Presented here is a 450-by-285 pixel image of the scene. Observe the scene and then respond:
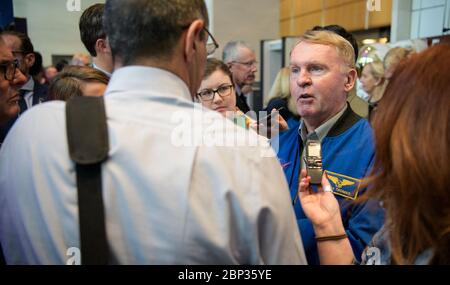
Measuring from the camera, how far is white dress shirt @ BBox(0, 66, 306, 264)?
2.35ft

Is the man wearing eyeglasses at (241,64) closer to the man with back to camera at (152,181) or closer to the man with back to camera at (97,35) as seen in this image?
the man with back to camera at (97,35)

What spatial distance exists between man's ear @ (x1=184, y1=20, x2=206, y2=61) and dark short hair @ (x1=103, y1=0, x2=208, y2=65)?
0.05 feet

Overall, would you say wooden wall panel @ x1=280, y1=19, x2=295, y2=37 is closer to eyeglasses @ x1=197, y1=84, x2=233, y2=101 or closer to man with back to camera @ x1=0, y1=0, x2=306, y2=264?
eyeglasses @ x1=197, y1=84, x2=233, y2=101

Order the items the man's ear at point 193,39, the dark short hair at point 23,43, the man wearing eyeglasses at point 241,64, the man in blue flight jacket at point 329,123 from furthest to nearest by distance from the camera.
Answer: the man wearing eyeglasses at point 241,64 → the dark short hair at point 23,43 → the man in blue flight jacket at point 329,123 → the man's ear at point 193,39

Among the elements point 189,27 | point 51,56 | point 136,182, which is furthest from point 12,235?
point 51,56

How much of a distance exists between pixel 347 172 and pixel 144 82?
831mm

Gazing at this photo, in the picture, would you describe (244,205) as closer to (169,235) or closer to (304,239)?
(169,235)

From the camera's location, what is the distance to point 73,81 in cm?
149

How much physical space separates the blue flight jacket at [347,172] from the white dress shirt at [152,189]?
496mm

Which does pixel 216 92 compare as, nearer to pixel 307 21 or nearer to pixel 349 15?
pixel 349 15

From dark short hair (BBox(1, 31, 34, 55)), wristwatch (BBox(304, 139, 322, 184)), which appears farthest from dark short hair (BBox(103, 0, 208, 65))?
dark short hair (BBox(1, 31, 34, 55))

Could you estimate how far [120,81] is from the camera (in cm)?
81

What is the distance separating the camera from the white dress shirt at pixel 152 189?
0.72 m

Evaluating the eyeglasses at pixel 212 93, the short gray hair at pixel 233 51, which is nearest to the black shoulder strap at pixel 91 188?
the eyeglasses at pixel 212 93
